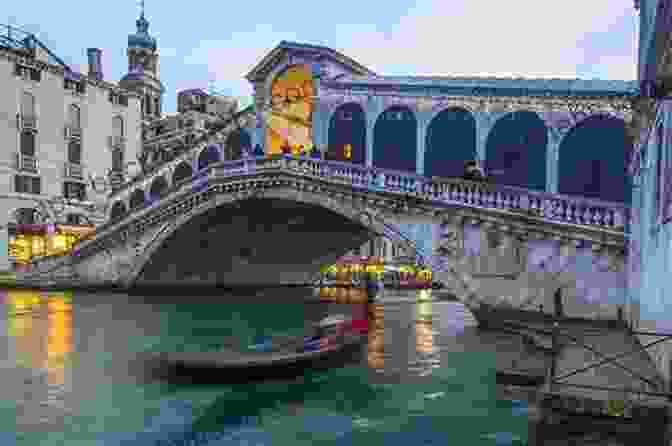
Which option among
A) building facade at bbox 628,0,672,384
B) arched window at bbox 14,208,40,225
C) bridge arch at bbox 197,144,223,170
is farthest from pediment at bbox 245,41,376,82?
arched window at bbox 14,208,40,225

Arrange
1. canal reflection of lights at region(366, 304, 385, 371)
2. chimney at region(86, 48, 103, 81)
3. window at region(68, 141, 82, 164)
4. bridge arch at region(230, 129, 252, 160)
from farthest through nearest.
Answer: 1. chimney at region(86, 48, 103, 81)
2. window at region(68, 141, 82, 164)
3. bridge arch at region(230, 129, 252, 160)
4. canal reflection of lights at region(366, 304, 385, 371)

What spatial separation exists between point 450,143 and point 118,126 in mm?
23800

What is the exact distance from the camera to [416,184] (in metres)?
14.7

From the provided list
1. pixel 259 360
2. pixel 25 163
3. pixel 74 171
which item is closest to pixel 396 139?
pixel 259 360

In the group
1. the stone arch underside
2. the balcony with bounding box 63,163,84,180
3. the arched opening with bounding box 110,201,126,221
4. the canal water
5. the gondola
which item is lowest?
the canal water

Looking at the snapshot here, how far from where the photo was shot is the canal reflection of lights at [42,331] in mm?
9940

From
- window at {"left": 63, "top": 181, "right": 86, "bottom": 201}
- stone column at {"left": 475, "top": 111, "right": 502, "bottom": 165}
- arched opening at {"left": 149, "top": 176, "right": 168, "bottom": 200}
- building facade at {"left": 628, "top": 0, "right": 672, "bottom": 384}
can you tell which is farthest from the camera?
window at {"left": 63, "top": 181, "right": 86, "bottom": 201}

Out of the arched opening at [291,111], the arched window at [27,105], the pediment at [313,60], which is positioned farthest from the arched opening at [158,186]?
the pediment at [313,60]

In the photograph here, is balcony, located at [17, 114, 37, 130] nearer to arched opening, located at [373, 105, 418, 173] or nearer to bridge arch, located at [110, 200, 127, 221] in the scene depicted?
bridge arch, located at [110, 200, 127, 221]

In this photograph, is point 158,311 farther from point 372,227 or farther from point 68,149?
point 68,149

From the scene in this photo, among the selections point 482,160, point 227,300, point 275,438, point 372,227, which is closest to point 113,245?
point 227,300

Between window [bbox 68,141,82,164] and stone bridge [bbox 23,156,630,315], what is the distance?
13.9ft

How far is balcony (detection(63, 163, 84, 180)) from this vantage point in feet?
97.6

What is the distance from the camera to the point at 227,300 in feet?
74.1
